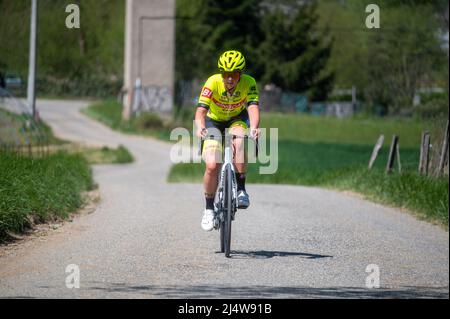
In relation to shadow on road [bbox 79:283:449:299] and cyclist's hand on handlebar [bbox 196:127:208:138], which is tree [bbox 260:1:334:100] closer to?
cyclist's hand on handlebar [bbox 196:127:208:138]

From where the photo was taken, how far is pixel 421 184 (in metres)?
19.6

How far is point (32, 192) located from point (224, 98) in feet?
14.5

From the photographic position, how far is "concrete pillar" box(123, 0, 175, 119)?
65.3 m

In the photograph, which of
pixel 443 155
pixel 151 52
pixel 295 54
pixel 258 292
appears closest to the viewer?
pixel 258 292

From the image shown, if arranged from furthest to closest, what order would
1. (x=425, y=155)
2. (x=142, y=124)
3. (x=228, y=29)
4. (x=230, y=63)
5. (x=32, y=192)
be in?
(x=228, y=29) → (x=142, y=124) → (x=425, y=155) → (x=32, y=192) → (x=230, y=63)

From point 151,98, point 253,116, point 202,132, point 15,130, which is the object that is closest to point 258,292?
point 202,132

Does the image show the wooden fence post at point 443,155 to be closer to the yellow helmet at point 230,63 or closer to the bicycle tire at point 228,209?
the bicycle tire at point 228,209

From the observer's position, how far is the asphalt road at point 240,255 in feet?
30.2

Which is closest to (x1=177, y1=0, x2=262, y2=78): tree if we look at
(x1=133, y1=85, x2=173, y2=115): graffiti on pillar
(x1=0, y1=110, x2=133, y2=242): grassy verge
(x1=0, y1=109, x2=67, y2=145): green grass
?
(x1=133, y1=85, x2=173, y2=115): graffiti on pillar

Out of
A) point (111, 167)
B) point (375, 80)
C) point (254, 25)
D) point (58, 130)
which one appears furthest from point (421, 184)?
point (254, 25)

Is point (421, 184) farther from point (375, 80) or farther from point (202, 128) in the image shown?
A: point (375, 80)

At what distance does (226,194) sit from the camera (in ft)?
37.7

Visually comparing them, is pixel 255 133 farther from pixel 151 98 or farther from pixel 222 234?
pixel 151 98

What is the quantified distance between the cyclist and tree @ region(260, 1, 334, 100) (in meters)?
73.4
